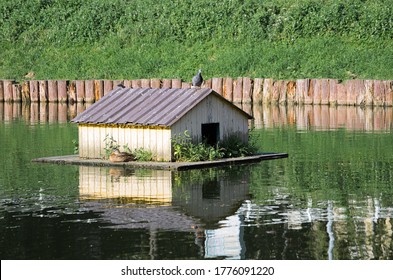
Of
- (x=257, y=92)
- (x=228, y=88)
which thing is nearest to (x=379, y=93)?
(x=257, y=92)

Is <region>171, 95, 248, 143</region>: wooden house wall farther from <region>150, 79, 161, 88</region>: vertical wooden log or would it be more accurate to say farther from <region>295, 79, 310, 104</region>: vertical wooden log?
<region>150, 79, 161, 88</region>: vertical wooden log

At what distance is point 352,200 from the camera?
29312 millimetres

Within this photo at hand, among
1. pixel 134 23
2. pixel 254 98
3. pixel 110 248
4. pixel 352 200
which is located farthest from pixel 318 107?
pixel 110 248

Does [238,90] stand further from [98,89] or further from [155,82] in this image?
[98,89]

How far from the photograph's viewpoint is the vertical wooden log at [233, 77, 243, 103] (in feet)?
226

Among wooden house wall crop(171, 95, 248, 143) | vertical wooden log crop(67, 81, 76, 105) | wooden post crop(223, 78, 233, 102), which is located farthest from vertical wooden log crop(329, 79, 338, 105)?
wooden house wall crop(171, 95, 248, 143)

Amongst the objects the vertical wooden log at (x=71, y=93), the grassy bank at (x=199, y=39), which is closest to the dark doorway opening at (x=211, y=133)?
the grassy bank at (x=199, y=39)

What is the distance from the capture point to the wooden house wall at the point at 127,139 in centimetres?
3619

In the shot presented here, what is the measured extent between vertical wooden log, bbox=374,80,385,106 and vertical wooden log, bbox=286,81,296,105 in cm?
510

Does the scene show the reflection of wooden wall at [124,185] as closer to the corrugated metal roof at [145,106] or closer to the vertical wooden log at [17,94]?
the corrugated metal roof at [145,106]

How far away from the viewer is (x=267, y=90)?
6875 centimetres

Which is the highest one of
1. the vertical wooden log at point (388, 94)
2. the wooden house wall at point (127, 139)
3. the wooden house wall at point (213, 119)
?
the vertical wooden log at point (388, 94)
